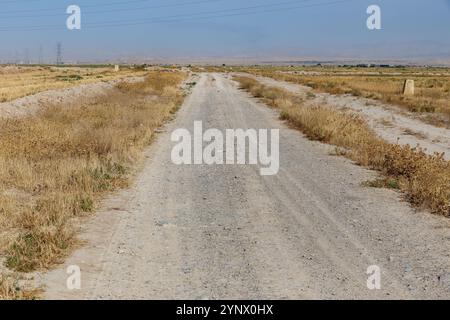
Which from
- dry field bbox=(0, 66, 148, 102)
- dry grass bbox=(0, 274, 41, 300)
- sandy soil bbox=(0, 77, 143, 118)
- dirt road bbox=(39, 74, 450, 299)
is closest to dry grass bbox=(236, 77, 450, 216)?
dirt road bbox=(39, 74, 450, 299)

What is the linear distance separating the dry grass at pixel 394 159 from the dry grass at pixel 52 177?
5692 mm

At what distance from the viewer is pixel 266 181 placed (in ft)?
34.2

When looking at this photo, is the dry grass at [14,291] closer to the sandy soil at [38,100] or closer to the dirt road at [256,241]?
the dirt road at [256,241]

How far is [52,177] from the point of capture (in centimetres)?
947

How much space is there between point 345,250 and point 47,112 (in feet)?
57.6

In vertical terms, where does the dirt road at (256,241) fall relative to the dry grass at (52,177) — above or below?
below

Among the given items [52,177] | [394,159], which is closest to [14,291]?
[52,177]

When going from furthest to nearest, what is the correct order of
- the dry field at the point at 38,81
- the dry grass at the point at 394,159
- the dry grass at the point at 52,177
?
the dry field at the point at 38,81 < the dry grass at the point at 394,159 < the dry grass at the point at 52,177

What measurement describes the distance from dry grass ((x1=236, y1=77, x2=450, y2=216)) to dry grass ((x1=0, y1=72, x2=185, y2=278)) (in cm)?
569

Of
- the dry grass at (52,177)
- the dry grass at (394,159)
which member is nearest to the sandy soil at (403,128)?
the dry grass at (394,159)

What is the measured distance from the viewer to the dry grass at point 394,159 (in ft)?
28.1

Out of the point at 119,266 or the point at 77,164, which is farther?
the point at 77,164
